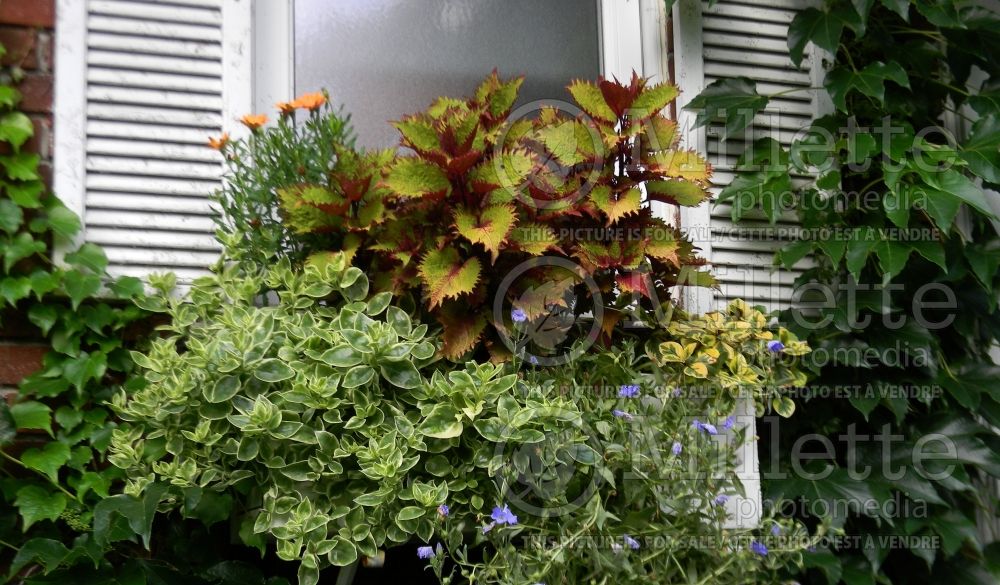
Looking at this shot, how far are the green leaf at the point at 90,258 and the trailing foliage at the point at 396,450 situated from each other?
217 millimetres

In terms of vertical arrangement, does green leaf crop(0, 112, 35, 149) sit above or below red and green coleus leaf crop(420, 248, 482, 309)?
above

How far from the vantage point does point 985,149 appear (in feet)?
6.13

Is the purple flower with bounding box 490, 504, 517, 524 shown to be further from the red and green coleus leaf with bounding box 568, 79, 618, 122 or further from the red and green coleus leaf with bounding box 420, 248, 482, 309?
the red and green coleus leaf with bounding box 568, 79, 618, 122

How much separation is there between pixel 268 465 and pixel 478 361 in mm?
454

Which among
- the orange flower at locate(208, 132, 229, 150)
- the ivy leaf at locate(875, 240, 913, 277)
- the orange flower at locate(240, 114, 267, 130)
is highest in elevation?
the orange flower at locate(240, 114, 267, 130)

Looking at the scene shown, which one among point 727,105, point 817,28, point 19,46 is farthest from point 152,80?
point 817,28

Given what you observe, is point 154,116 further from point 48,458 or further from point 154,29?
point 48,458

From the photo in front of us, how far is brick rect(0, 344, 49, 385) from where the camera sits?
1579 mm

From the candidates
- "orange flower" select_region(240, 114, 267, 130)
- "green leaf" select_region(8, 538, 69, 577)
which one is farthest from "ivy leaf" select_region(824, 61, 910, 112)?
"green leaf" select_region(8, 538, 69, 577)

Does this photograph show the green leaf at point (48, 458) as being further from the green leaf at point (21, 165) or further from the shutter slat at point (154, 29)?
the shutter slat at point (154, 29)

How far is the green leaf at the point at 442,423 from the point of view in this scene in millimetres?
1382

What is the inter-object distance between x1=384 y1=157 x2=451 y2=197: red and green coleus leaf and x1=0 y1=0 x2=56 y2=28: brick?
0.78 metres

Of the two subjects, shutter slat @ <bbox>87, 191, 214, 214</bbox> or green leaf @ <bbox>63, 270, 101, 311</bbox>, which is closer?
green leaf @ <bbox>63, 270, 101, 311</bbox>

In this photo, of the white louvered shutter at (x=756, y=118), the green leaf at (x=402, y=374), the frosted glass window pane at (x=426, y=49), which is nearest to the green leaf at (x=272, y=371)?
the green leaf at (x=402, y=374)
